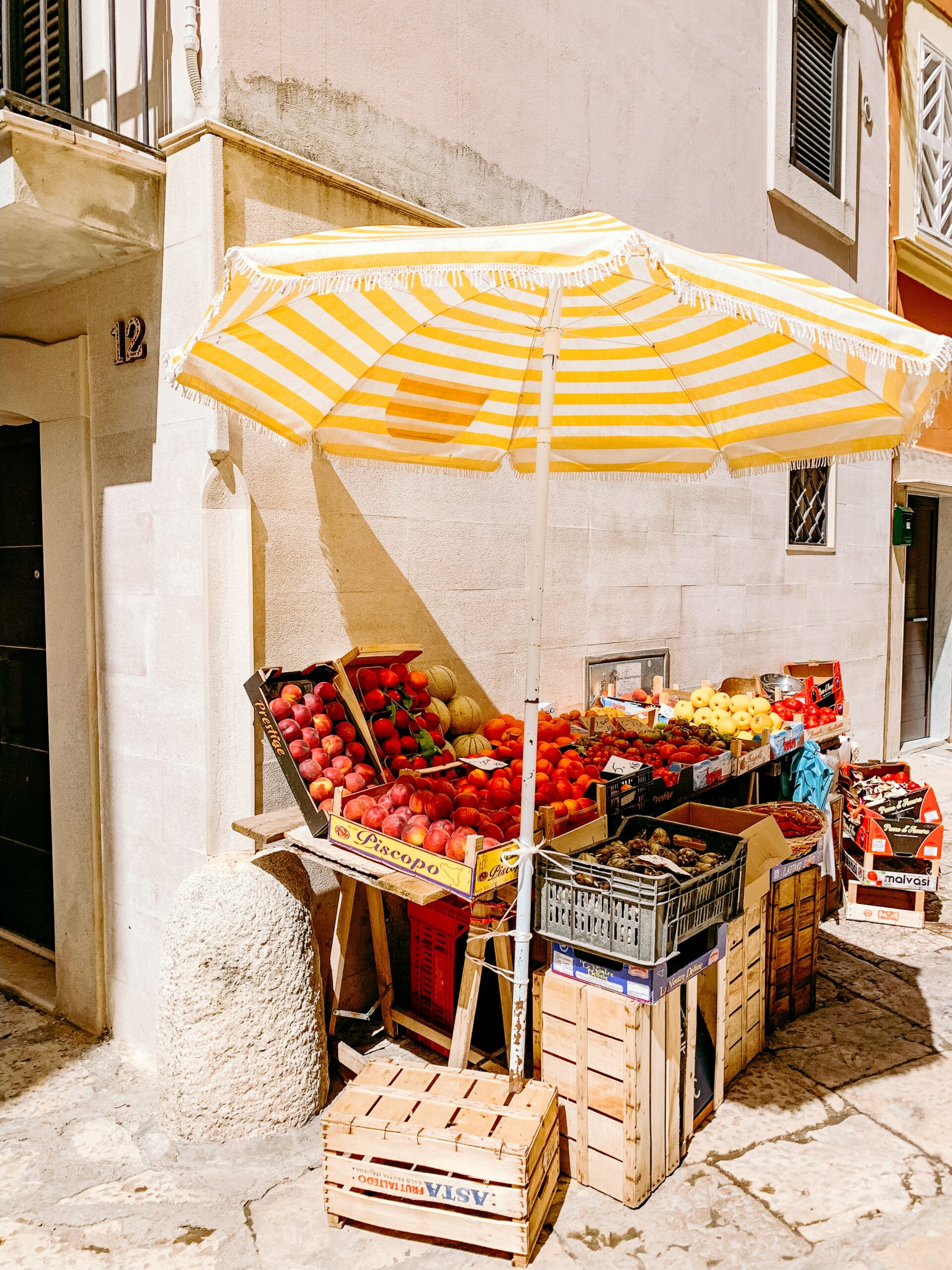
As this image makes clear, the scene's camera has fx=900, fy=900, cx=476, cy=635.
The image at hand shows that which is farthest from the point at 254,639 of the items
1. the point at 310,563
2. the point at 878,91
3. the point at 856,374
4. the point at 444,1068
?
the point at 878,91

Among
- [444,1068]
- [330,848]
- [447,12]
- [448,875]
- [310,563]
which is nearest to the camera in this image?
[448,875]

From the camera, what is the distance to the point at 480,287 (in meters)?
2.63

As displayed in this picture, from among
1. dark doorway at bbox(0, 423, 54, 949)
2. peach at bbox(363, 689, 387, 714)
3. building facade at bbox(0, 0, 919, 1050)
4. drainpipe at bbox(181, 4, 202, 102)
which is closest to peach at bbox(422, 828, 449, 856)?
peach at bbox(363, 689, 387, 714)

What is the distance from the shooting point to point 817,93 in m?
8.18

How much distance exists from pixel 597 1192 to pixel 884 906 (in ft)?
10.7

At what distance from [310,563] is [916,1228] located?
339cm

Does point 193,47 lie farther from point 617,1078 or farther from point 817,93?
point 817,93

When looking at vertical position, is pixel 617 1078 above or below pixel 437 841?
below

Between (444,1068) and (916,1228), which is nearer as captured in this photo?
(916,1228)

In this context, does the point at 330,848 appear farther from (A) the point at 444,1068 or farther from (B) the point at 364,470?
(B) the point at 364,470

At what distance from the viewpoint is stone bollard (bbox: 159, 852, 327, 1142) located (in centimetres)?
340

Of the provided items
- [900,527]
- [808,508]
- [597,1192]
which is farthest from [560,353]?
[900,527]

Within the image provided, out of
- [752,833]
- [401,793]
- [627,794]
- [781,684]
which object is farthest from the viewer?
[781,684]

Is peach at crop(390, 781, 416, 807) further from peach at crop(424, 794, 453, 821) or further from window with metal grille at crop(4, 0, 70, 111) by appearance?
window with metal grille at crop(4, 0, 70, 111)
